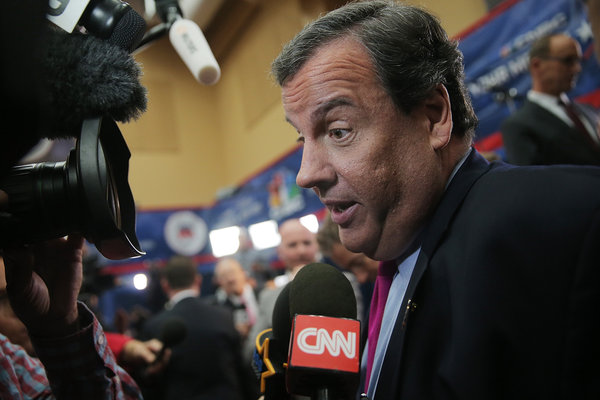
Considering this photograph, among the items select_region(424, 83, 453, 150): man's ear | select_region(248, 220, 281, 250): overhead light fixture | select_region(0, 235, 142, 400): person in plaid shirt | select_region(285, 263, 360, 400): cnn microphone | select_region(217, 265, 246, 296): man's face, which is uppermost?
select_region(424, 83, 453, 150): man's ear

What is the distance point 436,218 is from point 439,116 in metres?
0.23

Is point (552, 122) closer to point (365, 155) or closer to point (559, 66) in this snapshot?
point (559, 66)

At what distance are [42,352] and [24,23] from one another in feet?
2.65

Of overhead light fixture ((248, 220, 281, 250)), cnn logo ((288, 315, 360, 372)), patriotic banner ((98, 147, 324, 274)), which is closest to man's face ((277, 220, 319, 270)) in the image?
cnn logo ((288, 315, 360, 372))

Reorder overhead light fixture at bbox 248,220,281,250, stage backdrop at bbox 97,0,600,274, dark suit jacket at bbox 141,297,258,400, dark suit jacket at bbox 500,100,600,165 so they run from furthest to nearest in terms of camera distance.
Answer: overhead light fixture at bbox 248,220,281,250 → stage backdrop at bbox 97,0,600,274 → dark suit jacket at bbox 141,297,258,400 → dark suit jacket at bbox 500,100,600,165

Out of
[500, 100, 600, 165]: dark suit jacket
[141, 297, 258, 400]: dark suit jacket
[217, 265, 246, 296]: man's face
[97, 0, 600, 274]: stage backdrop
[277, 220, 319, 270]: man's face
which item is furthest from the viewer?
[217, 265, 246, 296]: man's face

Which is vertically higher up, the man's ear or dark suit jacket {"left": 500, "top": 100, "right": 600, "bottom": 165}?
the man's ear

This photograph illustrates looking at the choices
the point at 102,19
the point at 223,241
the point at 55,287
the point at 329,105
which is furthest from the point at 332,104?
the point at 223,241

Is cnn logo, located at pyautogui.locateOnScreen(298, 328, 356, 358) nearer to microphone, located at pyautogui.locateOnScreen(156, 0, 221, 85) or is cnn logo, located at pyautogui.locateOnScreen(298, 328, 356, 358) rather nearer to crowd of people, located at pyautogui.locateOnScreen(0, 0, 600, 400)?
crowd of people, located at pyautogui.locateOnScreen(0, 0, 600, 400)

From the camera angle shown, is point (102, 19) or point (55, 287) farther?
point (55, 287)

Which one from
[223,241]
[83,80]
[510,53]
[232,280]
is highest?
[510,53]

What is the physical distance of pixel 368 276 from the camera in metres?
2.24

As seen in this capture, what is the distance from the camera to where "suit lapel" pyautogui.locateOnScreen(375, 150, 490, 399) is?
0.81 m

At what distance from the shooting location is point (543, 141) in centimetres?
235
